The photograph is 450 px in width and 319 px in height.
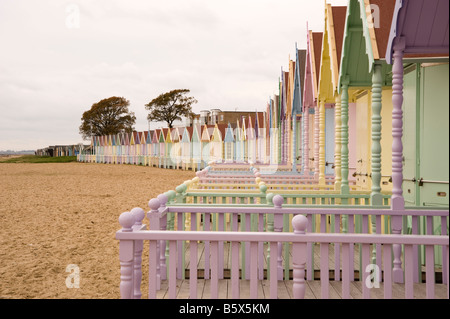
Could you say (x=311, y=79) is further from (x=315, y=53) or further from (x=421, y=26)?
(x=421, y=26)

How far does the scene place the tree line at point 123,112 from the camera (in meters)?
74.8

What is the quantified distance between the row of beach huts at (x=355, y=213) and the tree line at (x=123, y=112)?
216 feet

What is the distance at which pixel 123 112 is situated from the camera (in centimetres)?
7625

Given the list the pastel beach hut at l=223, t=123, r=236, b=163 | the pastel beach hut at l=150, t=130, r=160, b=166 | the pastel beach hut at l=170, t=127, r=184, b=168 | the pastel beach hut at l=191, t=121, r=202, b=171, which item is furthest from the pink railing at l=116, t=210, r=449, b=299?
the pastel beach hut at l=150, t=130, r=160, b=166

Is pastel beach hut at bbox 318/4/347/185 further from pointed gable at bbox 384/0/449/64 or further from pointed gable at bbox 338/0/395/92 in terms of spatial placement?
pointed gable at bbox 384/0/449/64

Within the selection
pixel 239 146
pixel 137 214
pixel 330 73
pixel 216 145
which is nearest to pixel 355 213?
pixel 137 214

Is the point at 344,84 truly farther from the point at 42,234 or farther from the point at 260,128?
the point at 260,128

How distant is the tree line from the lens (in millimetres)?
74812

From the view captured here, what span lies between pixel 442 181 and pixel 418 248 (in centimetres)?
122

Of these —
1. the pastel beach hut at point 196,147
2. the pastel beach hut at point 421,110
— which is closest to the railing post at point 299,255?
the pastel beach hut at point 421,110

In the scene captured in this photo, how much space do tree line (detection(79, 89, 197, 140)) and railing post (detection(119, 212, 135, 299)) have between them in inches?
2803

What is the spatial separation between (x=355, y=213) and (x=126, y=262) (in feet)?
9.65

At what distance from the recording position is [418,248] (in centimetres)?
527

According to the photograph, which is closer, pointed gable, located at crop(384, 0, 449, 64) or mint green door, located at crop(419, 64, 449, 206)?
pointed gable, located at crop(384, 0, 449, 64)
